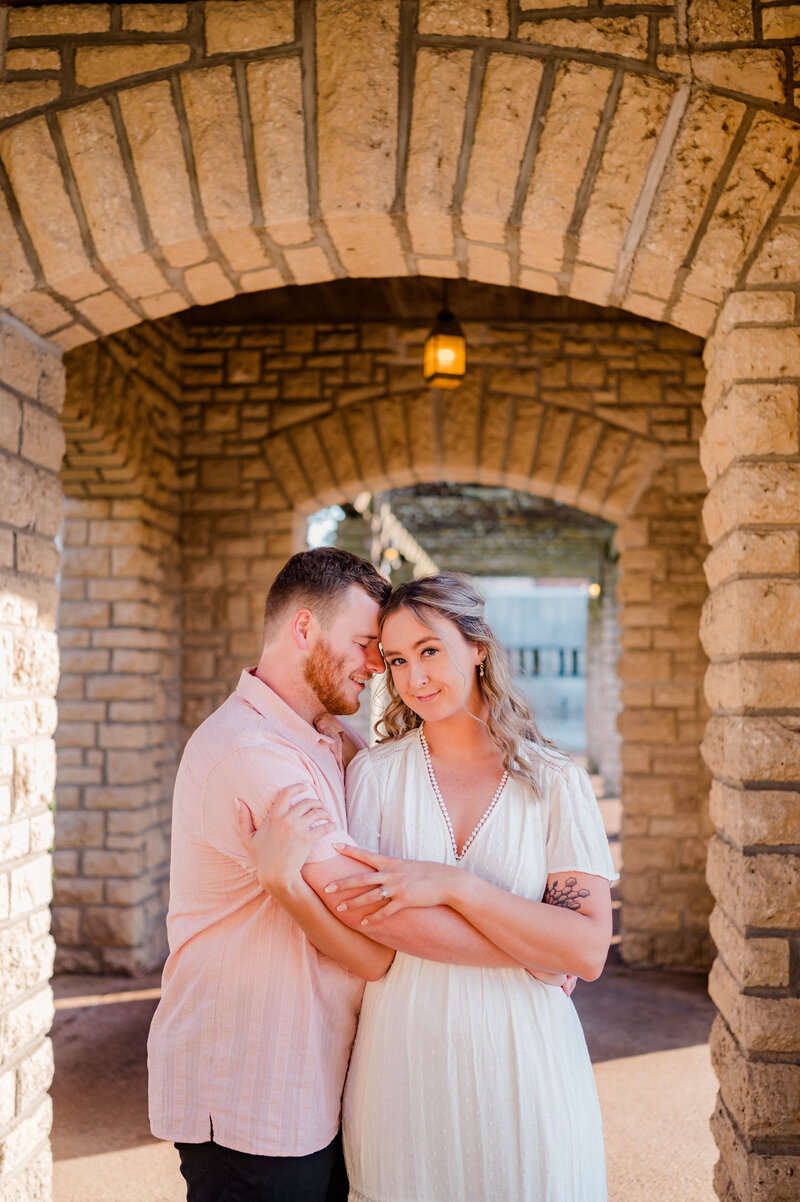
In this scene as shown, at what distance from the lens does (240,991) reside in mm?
A: 1719

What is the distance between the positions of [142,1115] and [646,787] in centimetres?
333

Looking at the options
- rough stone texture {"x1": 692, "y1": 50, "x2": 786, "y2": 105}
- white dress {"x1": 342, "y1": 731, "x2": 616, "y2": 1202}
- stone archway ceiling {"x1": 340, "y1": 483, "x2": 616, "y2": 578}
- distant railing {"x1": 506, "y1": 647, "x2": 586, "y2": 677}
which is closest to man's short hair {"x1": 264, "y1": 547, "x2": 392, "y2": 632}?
white dress {"x1": 342, "y1": 731, "x2": 616, "y2": 1202}

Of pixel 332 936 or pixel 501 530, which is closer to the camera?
pixel 332 936

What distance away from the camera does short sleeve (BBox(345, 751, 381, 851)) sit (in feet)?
6.05

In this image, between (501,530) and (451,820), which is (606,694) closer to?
(501,530)

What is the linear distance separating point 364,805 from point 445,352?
3.32m

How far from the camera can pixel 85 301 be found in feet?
8.73

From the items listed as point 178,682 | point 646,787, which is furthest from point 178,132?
point 646,787

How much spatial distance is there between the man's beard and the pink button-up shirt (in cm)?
17

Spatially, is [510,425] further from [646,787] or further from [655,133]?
[655,133]

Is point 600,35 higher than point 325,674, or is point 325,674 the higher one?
point 600,35

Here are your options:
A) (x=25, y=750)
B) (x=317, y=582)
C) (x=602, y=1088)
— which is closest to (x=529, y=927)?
(x=317, y=582)

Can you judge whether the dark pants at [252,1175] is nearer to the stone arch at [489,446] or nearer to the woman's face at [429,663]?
the woman's face at [429,663]

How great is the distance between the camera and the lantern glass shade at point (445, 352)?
4.71 m
